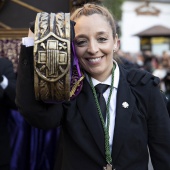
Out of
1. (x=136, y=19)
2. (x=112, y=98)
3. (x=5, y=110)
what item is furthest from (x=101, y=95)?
(x=136, y=19)

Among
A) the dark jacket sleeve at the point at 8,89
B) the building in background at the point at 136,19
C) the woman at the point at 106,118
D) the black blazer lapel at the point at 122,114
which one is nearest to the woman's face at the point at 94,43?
the woman at the point at 106,118

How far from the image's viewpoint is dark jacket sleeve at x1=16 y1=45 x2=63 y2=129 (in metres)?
1.28

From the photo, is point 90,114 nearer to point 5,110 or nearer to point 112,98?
point 112,98

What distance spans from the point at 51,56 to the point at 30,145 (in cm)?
184

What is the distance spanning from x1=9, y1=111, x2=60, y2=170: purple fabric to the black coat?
134cm

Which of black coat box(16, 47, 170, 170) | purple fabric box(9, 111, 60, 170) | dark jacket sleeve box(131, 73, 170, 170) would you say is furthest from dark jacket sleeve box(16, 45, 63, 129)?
purple fabric box(9, 111, 60, 170)

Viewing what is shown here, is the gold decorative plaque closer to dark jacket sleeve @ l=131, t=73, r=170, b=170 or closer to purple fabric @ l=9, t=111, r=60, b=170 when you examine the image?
dark jacket sleeve @ l=131, t=73, r=170, b=170

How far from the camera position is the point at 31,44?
4.18 ft

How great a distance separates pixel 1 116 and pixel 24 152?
0.59m

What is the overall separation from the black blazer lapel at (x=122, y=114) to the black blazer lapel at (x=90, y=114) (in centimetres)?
6

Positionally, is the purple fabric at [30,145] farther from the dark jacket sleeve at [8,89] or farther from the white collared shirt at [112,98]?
the white collared shirt at [112,98]

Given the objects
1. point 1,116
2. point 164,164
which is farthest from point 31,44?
point 1,116

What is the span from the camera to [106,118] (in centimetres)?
150

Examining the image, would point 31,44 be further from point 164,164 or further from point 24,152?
point 24,152
